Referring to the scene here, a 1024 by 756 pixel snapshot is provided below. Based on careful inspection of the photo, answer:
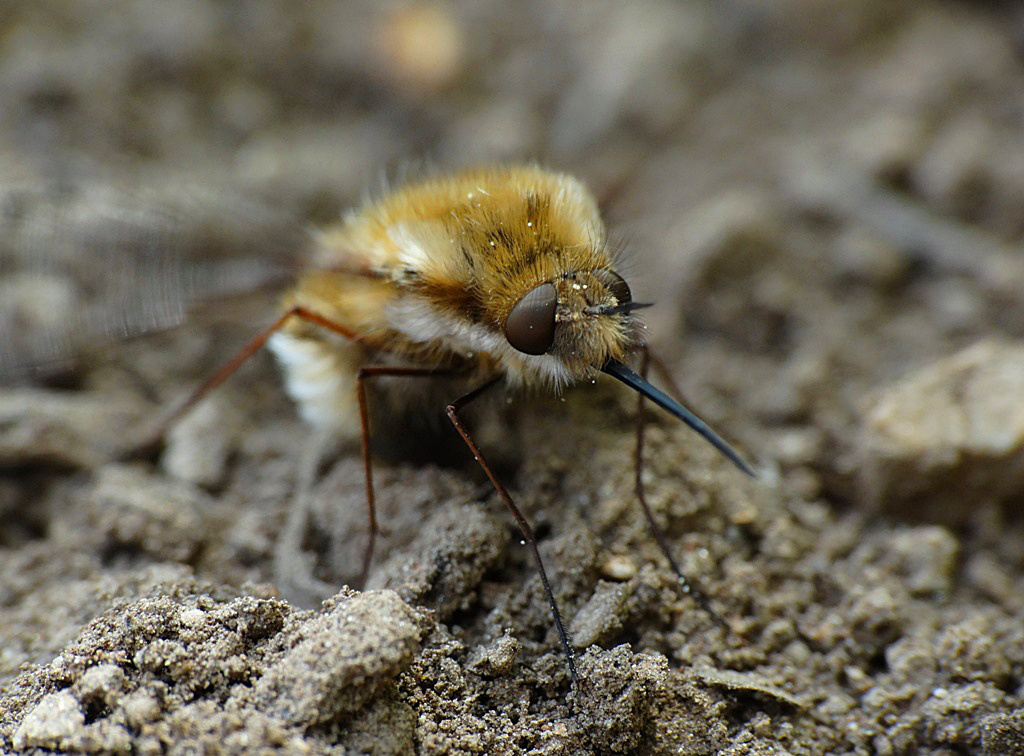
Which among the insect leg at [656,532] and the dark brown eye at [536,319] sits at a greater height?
the dark brown eye at [536,319]

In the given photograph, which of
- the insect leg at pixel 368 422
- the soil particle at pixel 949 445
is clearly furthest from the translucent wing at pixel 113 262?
the soil particle at pixel 949 445

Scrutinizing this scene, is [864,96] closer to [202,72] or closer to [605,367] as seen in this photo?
[605,367]

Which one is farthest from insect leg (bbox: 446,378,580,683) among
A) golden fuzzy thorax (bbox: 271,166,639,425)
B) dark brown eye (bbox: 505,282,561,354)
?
dark brown eye (bbox: 505,282,561,354)

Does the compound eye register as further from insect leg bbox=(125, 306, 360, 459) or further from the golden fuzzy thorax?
insect leg bbox=(125, 306, 360, 459)

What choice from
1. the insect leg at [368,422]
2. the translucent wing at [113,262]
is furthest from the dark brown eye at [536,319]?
the translucent wing at [113,262]

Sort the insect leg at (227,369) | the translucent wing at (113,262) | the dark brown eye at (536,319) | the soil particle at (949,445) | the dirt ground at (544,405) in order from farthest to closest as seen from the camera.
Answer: the translucent wing at (113,262), the insect leg at (227,369), the soil particle at (949,445), the dark brown eye at (536,319), the dirt ground at (544,405)

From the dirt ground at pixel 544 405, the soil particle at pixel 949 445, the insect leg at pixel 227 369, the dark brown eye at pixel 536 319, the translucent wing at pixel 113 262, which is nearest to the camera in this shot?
the dirt ground at pixel 544 405

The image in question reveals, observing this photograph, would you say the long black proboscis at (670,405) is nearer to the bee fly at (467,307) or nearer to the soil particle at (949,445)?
the bee fly at (467,307)

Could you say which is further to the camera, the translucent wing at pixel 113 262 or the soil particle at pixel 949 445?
the translucent wing at pixel 113 262

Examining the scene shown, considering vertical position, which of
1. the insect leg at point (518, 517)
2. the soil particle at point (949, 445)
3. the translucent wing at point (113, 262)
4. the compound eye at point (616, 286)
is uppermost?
the translucent wing at point (113, 262)
